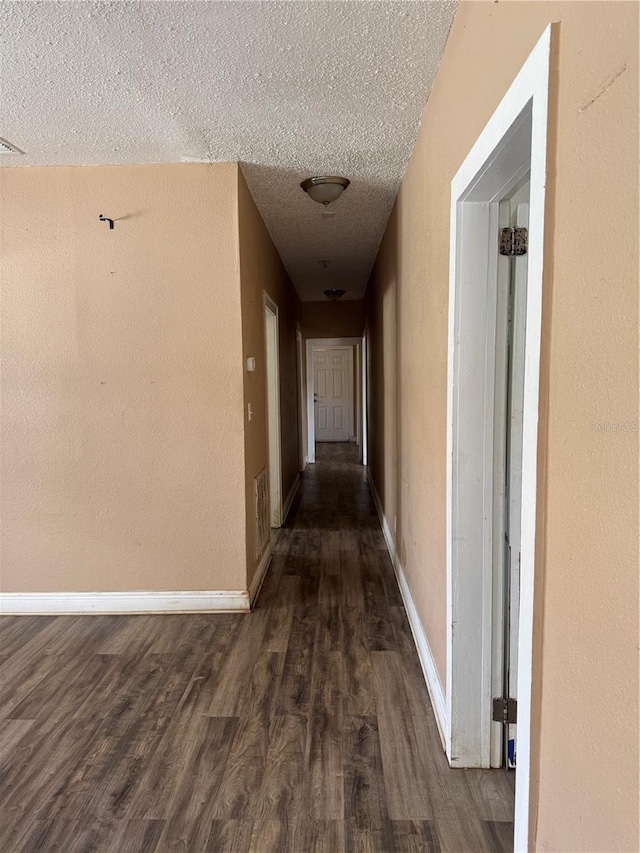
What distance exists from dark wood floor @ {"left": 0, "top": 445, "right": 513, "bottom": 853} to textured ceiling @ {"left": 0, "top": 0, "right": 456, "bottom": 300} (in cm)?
249

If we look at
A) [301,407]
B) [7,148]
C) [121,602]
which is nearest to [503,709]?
[121,602]

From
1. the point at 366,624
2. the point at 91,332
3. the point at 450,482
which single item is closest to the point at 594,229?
the point at 450,482

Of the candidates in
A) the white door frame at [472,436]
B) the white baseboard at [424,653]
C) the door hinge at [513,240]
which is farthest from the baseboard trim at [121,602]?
the door hinge at [513,240]

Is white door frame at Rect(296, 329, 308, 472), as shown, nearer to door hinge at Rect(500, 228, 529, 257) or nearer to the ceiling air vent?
the ceiling air vent

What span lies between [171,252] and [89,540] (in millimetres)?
1738

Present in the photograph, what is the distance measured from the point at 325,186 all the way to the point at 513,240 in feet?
5.13

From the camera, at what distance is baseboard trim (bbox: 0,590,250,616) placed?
2830mm

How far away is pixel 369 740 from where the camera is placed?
1801mm

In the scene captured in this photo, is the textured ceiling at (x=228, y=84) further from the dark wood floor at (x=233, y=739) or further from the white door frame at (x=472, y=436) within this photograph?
the dark wood floor at (x=233, y=739)

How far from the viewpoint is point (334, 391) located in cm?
989

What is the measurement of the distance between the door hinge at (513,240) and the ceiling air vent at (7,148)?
7.93 ft

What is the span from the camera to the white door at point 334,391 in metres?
9.89

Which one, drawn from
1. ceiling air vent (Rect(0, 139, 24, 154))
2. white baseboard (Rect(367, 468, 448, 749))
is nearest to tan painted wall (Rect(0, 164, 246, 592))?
ceiling air vent (Rect(0, 139, 24, 154))

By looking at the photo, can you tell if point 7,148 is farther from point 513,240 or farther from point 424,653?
point 424,653
